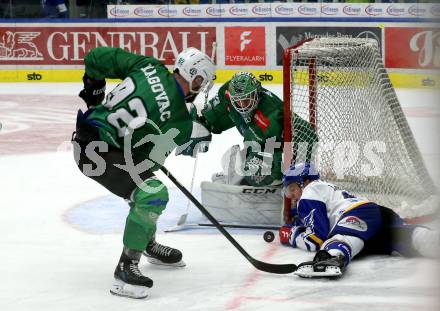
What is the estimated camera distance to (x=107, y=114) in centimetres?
333

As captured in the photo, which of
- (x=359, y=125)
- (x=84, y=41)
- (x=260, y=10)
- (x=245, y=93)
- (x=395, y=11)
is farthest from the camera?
(x=84, y=41)

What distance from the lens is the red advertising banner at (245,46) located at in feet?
37.3

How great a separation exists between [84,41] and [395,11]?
4.43 metres

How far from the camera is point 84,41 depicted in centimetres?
1198

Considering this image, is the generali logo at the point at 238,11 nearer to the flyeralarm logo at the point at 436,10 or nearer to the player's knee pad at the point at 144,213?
the player's knee pad at the point at 144,213

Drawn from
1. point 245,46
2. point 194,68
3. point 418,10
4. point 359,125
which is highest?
point 245,46

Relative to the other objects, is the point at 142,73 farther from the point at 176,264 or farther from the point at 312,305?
the point at 312,305

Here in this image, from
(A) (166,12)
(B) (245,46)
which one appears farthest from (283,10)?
(A) (166,12)

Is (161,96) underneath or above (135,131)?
above

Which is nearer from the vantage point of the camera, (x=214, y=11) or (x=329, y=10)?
(x=329, y=10)

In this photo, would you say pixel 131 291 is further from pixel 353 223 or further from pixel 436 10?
pixel 436 10

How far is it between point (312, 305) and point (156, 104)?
99 cm

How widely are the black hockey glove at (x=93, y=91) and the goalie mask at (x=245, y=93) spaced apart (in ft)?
3.44

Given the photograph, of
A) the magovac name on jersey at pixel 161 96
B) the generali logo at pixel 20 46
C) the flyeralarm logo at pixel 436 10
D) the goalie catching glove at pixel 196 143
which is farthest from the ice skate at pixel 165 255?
the generali logo at pixel 20 46
